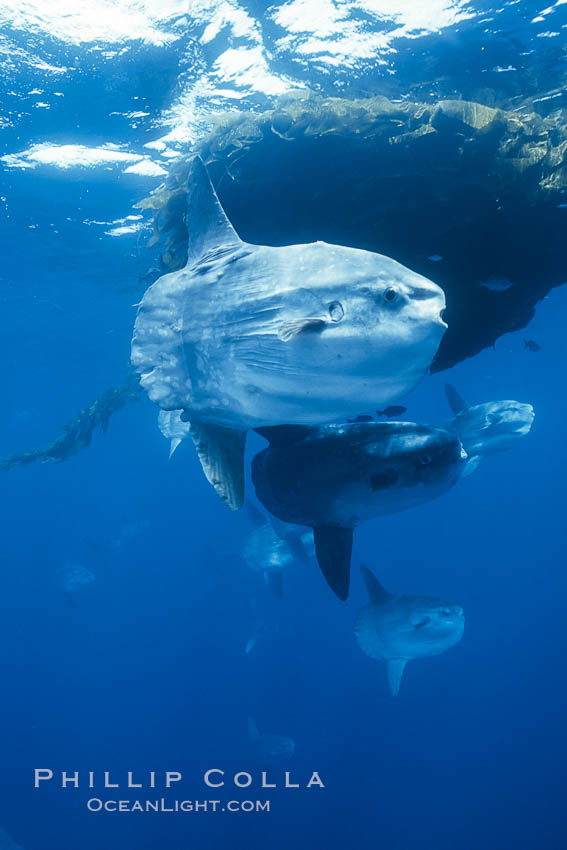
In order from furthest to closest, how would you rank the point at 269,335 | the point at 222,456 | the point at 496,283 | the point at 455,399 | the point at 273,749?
the point at 273,749
the point at 455,399
the point at 496,283
the point at 222,456
the point at 269,335

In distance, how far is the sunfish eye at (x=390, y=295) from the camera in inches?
64.6

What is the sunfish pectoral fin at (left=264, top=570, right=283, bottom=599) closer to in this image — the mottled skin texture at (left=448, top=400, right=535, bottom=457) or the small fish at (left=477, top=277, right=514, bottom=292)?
the mottled skin texture at (left=448, top=400, right=535, bottom=457)

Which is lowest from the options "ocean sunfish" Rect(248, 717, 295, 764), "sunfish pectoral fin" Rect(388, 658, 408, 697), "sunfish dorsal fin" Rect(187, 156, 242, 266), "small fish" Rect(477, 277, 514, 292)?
"ocean sunfish" Rect(248, 717, 295, 764)

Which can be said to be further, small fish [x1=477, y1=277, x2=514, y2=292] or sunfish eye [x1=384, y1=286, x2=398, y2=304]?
small fish [x1=477, y1=277, x2=514, y2=292]

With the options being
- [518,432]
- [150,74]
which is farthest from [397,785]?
[150,74]

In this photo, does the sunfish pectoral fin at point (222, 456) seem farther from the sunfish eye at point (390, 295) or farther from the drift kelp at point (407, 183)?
the drift kelp at point (407, 183)

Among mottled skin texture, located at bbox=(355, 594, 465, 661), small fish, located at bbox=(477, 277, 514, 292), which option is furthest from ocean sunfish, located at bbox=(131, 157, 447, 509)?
mottled skin texture, located at bbox=(355, 594, 465, 661)

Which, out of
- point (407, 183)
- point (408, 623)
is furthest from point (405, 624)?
point (407, 183)

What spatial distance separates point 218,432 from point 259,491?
0.76 metres

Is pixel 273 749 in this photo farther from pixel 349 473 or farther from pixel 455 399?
pixel 349 473

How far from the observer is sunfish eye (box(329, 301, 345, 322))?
1699mm

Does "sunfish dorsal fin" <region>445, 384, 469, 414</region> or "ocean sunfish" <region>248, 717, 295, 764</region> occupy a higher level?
"sunfish dorsal fin" <region>445, 384, 469, 414</region>

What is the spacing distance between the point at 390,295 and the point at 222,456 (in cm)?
121

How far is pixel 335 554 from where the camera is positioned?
2.84 metres
